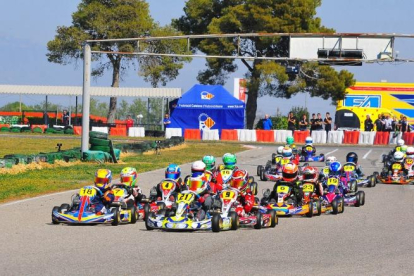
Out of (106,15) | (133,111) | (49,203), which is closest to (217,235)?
(49,203)

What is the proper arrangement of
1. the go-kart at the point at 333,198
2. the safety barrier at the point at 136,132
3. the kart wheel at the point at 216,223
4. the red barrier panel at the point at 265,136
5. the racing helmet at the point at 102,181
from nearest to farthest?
the kart wheel at the point at 216,223, the racing helmet at the point at 102,181, the go-kart at the point at 333,198, the red barrier panel at the point at 265,136, the safety barrier at the point at 136,132

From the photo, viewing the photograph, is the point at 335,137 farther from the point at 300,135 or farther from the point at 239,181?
the point at 239,181

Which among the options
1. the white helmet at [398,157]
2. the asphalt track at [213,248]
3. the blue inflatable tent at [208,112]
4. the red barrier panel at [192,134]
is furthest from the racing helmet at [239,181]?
the blue inflatable tent at [208,112]

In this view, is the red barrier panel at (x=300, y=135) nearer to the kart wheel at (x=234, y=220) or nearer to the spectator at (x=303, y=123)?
the spectator at (x=303, y=123)

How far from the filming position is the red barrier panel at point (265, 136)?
4519 centimetres

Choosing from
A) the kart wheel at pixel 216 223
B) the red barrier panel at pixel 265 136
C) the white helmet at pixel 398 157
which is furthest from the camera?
the red barrier panel at pixel 265 136

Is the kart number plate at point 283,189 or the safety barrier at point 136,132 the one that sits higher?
the kart number plate at point 283,189

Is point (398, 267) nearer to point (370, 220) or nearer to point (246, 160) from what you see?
point (370, 220)

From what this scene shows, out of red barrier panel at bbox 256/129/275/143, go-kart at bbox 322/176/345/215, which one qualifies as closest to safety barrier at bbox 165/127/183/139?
red barrier panel at bbox 256/129/275/143

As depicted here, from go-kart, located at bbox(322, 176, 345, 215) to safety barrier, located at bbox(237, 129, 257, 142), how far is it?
29.3m

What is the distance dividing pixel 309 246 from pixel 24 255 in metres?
3.46

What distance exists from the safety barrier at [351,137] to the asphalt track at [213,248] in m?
30.3

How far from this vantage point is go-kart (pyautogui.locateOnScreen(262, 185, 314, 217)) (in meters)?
13.9

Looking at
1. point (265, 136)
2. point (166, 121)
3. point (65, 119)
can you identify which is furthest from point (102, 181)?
point (65, 119)
